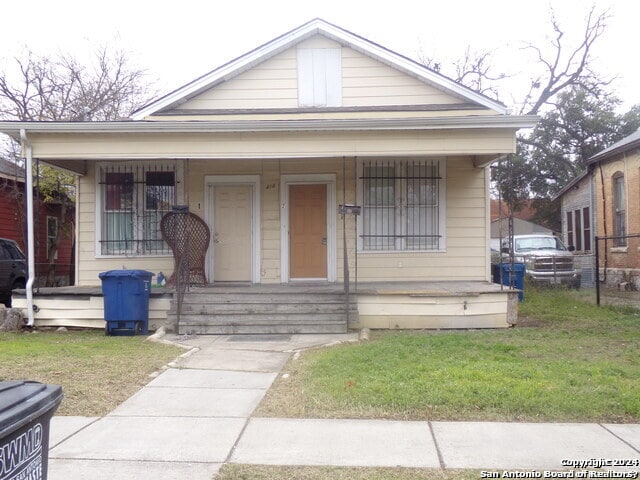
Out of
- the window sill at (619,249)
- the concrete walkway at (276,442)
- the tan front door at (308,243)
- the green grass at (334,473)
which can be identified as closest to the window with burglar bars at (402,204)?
the tan front door at (308,243)

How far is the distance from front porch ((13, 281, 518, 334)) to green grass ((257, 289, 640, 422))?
98 cm

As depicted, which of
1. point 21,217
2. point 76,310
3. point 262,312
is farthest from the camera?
point 21,217

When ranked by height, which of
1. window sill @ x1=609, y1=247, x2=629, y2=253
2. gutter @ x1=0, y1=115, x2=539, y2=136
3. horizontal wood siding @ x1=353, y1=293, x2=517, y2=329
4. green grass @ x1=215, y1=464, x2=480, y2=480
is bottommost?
green grass @ x1=215, y1=464, x2=480, y2=480

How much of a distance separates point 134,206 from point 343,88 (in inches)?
197

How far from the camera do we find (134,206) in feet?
42.1

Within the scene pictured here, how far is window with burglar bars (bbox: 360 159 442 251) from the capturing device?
12609mm

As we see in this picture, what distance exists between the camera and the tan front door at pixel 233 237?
12.7 m

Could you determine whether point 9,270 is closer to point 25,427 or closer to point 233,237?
point 233,237

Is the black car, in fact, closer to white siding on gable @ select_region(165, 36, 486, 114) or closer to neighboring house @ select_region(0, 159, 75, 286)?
neighboring house @ select_region(0, 159, 75, 286)

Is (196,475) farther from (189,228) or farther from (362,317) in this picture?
(189,228)

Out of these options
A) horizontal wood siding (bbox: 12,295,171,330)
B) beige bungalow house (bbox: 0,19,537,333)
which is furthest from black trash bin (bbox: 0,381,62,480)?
beige bungalow house (bbox: 0,19,537,333)

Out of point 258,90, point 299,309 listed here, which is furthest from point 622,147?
point 299,309

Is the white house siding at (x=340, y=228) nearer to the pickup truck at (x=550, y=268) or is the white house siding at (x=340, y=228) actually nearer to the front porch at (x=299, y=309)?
the front porch at (x=299, y=309)

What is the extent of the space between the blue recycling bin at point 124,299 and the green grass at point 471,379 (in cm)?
365
